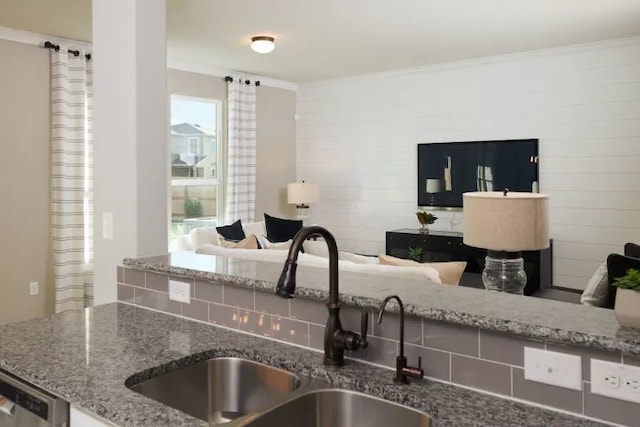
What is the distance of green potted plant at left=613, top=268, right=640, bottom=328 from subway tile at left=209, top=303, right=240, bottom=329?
119cm

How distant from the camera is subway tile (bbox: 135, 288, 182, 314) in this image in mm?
2134

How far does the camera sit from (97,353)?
5.50ft

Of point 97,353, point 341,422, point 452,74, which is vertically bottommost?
point 341,422

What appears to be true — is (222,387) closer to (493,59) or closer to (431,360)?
(431,360)

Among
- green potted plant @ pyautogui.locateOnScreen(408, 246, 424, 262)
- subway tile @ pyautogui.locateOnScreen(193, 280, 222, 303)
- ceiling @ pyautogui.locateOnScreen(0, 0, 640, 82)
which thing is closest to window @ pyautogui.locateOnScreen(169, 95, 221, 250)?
ceiling @ pyautogui.locateOnScreen(0, 0, 640, 82)

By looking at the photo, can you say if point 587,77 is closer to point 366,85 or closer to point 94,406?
point 366,85

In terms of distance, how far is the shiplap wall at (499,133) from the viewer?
514 cm

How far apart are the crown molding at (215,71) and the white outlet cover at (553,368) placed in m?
5.26

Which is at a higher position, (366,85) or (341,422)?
(366,85)

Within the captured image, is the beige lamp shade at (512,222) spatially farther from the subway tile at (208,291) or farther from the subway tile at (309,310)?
the subway tile at (208,291)

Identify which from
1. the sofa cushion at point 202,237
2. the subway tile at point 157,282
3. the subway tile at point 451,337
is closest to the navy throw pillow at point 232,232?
the sofa cushion at point 202,237

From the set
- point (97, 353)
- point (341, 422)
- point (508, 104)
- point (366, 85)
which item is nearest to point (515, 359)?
point (341, 422)

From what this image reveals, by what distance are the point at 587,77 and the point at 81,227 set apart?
16.3ft

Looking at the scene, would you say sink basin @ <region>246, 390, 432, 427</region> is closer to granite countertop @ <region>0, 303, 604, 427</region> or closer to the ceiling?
granite countertop @ <region>0, 303, 604, 427</region>
